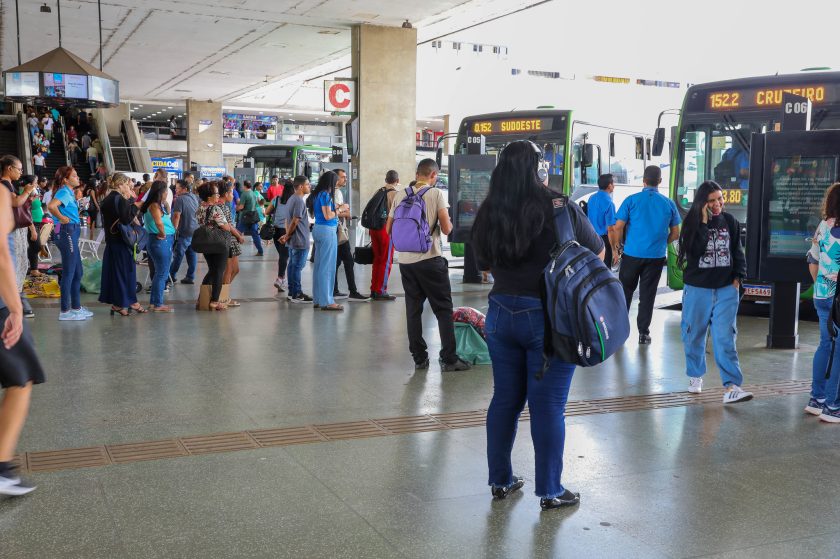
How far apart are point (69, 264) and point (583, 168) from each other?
377 inches

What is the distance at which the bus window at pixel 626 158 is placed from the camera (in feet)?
58.0

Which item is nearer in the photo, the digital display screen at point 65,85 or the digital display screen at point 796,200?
the digital display screen at point 796,200

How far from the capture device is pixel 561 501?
161 inches

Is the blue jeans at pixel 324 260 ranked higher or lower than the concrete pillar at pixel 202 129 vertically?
lower

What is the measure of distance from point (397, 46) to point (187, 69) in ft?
39.0

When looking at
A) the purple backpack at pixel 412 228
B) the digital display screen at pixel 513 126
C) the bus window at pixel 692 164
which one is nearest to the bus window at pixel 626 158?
the digital display screen at pixel 513 126

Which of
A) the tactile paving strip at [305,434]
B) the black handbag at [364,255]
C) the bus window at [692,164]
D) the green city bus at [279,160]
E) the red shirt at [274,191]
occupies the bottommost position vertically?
the tactile paving strip at [305,434]

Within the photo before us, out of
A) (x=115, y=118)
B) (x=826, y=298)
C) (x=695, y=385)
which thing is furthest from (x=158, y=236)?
(x=115, y=118)

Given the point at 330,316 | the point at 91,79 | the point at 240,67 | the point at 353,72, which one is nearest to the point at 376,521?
the point at 330,316

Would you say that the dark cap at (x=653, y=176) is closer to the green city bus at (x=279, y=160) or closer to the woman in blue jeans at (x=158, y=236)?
the woman in blue jeans at (x=158, y=236)

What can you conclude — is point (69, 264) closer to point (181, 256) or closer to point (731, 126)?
point (181, 256)

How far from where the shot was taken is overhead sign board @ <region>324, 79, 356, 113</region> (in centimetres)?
1883

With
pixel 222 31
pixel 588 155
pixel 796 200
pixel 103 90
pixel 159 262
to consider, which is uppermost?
pixel 222 31

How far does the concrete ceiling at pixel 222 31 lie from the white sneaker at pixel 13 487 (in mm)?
14239
